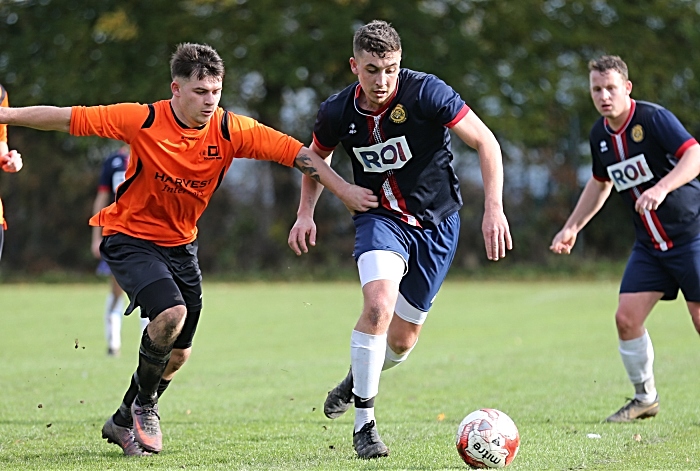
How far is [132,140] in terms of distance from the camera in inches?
227

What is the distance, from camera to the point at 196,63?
569 cm

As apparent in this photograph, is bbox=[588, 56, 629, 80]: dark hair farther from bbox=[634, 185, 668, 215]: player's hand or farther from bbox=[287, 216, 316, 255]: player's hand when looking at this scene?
bbox=[287, 216, 316, 255]: player's hand

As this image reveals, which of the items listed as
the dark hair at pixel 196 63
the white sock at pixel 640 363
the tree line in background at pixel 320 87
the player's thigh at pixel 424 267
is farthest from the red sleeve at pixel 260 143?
the tree line in background at pixel 320 87

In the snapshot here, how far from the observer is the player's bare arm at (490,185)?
17.5 feet

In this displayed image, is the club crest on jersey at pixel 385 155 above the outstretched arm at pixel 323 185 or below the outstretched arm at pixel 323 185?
above

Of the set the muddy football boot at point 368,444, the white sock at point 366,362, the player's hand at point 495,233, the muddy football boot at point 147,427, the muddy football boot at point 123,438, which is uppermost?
the player's hand at point 495,233

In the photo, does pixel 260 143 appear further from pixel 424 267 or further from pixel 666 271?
pixel 666 271

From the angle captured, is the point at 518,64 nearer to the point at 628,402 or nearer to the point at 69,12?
the point at 69,12

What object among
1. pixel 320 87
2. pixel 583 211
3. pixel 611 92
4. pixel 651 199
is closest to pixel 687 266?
pixel 651 199

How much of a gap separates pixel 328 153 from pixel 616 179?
2274mm

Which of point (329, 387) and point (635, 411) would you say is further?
point (329, 387)

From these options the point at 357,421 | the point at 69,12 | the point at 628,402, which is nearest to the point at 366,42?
the point at 357,421

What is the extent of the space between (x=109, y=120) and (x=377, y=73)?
1543 mm

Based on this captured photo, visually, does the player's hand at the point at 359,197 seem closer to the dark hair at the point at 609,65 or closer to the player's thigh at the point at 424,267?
the player's thigh at the point at 424,267
